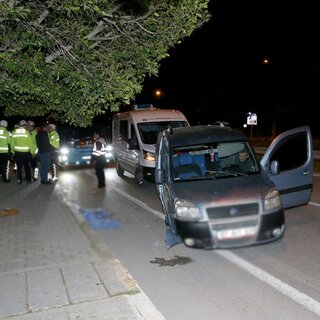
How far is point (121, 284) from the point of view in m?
5.29

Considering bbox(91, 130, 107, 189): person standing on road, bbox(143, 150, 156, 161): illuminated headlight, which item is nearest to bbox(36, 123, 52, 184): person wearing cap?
bbox(91, 130, 107, 189): person standing on road

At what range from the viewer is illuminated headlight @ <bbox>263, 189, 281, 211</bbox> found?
20.9 ft

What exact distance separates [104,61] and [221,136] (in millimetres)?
2488

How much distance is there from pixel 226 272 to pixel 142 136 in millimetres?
8250

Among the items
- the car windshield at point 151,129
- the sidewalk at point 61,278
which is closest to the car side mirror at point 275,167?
the sidewalk at point 61,278

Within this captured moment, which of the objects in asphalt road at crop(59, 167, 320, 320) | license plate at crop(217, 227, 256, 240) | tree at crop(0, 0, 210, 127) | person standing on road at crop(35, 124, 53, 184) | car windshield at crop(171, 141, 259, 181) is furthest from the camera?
person standing on road at crop(35, 124, 53, 184)

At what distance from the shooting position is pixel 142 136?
13.7m

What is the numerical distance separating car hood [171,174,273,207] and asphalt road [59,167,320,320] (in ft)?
2.78

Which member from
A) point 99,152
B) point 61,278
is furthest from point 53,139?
point 61,278

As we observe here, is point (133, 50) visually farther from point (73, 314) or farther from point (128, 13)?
point (73, 314)

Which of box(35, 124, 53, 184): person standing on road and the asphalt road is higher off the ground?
box(35, 124, 53, 184): person standing on road

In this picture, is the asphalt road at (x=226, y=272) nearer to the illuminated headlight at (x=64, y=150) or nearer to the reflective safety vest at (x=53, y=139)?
the reflective safety vest at (x=53, y=139)

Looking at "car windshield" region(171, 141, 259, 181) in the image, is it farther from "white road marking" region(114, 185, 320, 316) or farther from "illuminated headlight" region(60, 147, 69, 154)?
"illuminated headlight" region(60, 147, 69, 154)

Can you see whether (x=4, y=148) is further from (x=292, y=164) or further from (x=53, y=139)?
(x=292, y=164)
